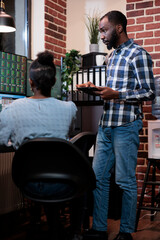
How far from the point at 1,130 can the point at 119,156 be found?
86 cm

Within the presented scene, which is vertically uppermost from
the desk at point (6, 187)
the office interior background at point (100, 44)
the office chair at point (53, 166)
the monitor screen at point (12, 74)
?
the office interior background at point (100, 44)

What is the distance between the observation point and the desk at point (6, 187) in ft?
8.49

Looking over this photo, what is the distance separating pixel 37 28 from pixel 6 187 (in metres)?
1.68

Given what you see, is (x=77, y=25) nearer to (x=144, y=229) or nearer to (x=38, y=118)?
(x=144, y=229)

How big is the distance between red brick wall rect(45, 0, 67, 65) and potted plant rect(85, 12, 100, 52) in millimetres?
280

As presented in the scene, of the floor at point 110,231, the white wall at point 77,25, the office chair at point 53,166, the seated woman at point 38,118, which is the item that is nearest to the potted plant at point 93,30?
the white wall at point 77,25

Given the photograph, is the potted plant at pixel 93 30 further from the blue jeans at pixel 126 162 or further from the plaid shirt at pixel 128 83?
the blue jeans at pixel 126 162

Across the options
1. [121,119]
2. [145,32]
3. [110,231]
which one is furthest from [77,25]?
[110,231]

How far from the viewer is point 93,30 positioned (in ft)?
12.1

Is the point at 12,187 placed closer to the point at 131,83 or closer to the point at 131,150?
the point at 131,150

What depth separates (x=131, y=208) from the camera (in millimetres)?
2166

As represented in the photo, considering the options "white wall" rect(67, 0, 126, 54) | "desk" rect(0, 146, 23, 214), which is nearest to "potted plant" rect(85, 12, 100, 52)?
"white wall" rect(67, 0, 126, 54)

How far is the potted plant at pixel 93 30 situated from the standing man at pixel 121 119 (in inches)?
52.3

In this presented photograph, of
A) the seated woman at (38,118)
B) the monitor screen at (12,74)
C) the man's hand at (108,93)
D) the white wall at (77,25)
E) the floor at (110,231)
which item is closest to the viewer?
the seated woman at (38,118)
